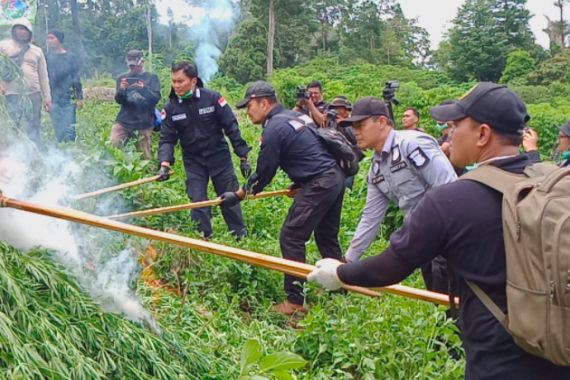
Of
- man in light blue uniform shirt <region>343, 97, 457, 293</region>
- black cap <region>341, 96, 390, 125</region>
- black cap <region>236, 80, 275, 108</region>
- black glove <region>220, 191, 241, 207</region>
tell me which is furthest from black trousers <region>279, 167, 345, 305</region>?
black cap <region>341, 96, 390, 125</region>

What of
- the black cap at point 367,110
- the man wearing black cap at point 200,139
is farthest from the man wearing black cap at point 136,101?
the black cap at point 367,110

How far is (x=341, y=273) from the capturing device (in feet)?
8.63

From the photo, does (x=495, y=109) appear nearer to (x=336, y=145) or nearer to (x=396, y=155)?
(x=396, y=155)

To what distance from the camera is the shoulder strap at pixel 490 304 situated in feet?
7.11

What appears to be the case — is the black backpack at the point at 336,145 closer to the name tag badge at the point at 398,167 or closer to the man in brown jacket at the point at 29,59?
the name tag badge at the point at 398,167

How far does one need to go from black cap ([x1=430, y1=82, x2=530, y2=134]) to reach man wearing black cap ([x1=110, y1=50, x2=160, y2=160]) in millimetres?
6756

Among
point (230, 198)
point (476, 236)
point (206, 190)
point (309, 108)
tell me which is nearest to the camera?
point (476, 236)

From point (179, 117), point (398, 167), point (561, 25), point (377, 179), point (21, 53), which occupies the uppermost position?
point (561, 25)

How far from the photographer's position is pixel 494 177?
219cm

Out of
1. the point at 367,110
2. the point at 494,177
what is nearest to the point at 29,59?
the point at 367,110

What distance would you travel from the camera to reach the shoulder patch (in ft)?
13.7

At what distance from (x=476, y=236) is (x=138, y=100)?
23.2 feet

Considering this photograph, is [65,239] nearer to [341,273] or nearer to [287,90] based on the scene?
[341,273]

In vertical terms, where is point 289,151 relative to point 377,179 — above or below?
above
